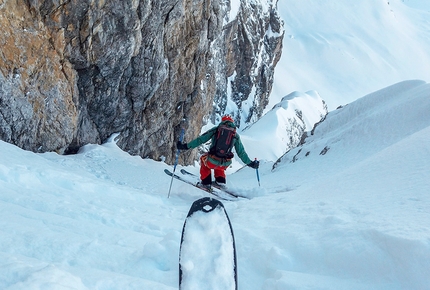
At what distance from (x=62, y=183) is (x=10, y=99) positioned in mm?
4270

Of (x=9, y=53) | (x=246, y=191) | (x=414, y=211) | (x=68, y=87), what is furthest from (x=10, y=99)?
(x=414, y=211)

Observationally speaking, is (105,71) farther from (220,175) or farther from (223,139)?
(223,139)

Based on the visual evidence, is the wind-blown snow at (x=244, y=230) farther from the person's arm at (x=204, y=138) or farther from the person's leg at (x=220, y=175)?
the person's arm at (x=204, y=138)

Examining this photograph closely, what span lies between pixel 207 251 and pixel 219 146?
4.92m

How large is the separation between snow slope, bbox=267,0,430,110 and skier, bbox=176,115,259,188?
2897 inches

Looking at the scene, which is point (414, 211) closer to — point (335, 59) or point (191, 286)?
point (191, 286)

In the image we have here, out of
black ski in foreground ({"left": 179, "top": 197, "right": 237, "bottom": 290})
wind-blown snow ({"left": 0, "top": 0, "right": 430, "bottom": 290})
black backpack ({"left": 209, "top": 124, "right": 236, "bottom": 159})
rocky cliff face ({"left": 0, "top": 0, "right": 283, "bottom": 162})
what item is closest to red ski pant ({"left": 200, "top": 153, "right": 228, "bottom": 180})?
black backpack ({"left": 209, "top": 124, "right": 236, "bottom": 159})

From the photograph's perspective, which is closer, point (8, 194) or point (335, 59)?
point (8, 194)

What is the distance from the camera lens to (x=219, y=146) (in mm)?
7656

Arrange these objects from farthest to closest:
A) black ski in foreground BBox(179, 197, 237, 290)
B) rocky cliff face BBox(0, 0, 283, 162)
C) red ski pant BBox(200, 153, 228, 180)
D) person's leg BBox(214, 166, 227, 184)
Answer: rocky cliff face BBox(0, 0, 283, 162), person's leg BBox(214, 166, 227, 184), red ski pant BBox(200, 153, 228, 180), black ski in foreground BBox(179, 197, 237, 290)

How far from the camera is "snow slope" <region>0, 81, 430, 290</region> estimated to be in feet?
8.45

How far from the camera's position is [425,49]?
11594cm

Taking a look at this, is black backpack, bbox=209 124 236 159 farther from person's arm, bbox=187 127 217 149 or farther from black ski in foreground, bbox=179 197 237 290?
black ski in foreground, bbox=179 197 237 290

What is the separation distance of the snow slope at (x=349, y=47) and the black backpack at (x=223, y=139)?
242 feet
